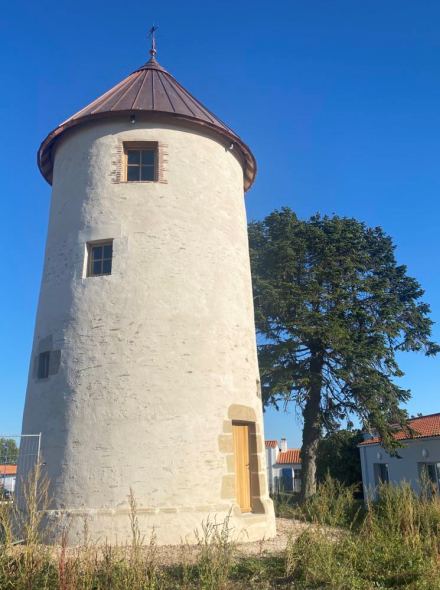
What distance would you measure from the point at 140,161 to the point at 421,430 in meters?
19.8

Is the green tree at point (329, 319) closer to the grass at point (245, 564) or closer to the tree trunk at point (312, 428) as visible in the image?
the tree trunk at point (312, 428)

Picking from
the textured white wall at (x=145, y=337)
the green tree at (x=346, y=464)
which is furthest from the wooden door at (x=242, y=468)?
the green tree at (x=346, y=464)

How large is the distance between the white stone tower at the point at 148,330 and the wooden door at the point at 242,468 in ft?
0.11

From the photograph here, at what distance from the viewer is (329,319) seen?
19.8 m

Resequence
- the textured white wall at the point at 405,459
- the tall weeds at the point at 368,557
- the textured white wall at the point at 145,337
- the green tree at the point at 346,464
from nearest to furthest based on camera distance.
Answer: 1. the tall weeds at the point at 368,557
2. the textured white wall at the point at 145,337
3. the textured white wall at the point at 405,459
4. the green tree at the point at 346,464

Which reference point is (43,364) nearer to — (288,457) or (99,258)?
(99,258)

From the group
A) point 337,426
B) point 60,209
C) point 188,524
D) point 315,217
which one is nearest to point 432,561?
point 188,524

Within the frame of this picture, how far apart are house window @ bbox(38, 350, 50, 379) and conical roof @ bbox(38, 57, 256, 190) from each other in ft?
17.4

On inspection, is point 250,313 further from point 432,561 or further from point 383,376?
point 383,376

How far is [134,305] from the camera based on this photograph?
10.6 meters

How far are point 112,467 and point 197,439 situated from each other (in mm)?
1612

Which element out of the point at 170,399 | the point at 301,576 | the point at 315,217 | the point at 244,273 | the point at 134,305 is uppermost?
the point at 315,217

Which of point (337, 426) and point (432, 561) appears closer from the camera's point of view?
point (432, 561)

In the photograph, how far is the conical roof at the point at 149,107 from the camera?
12102mm
